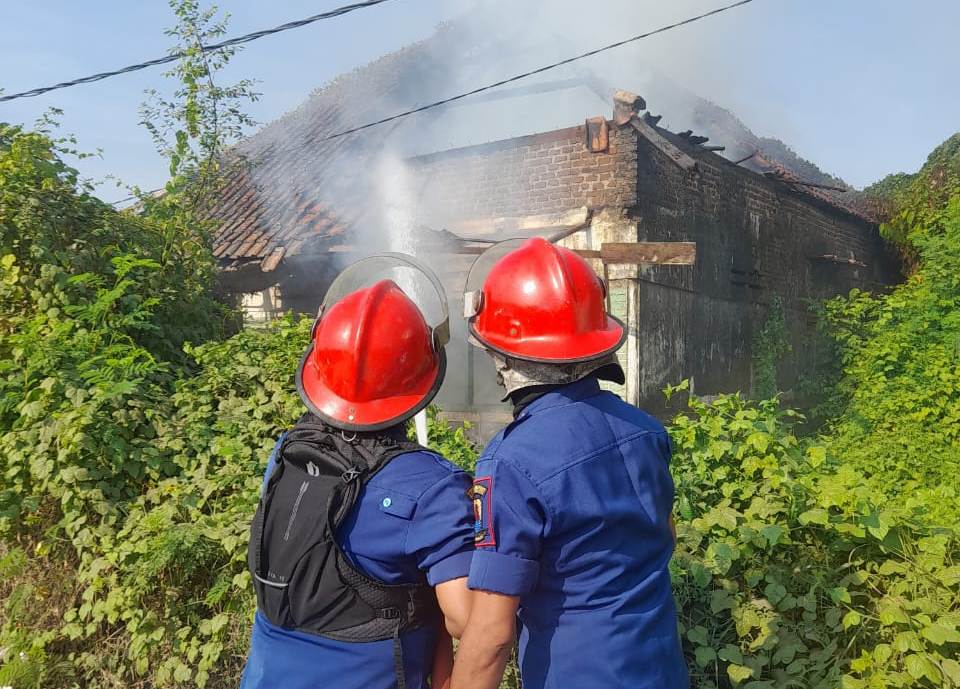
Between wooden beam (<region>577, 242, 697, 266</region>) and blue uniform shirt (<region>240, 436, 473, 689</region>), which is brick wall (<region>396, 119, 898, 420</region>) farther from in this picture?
blue uniform shirt (<region>240, 436, 473, 689</region>)

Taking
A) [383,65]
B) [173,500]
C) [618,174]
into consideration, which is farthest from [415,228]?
[383,65]

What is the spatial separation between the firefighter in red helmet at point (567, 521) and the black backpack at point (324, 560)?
0.79 feet

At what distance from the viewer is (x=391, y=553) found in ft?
5.71

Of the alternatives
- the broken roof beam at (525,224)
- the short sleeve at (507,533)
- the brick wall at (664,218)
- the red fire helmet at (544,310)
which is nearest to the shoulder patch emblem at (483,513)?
the short sleeve at (507,533)

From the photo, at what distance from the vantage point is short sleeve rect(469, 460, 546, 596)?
160cm

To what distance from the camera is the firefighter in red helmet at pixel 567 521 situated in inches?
64.1

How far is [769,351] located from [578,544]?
11.2 metres

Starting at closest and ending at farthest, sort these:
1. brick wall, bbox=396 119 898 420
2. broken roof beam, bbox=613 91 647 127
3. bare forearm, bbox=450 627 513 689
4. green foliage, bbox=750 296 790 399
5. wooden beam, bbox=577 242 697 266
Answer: bare forearm, bbox=450 627 513 689 → wooden beam, bbox=577 242 697 266 → broken roof beam, bbox=613 91 647 127 → brick wall, bbox=396 119 898 420 → green foliage, bbox=750 296 790 399

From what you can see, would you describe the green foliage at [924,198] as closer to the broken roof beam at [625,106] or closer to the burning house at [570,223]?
the burning house at [570,223]

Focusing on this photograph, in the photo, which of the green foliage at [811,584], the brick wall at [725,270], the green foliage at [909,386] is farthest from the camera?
the brick wall at [725,270]

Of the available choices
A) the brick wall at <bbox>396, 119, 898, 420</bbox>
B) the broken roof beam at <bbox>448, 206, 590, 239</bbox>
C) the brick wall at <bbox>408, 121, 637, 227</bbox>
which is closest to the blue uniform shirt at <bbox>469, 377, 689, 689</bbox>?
the brick wall at <bbox>396, 119, 898, 420</bbox>

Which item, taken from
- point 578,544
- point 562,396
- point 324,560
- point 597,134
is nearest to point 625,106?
point 597,134

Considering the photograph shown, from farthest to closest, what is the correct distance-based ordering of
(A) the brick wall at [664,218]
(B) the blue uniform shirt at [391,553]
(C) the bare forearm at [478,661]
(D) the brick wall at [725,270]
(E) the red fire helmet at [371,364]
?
1. (D) the brick wall at [725,270]
2. (A) the brick wall at [664,218]
3. (E) the red fire helmet at [371,364]
4. (B) the blue uniform shirt at [391,553]
5. (C) the bare forearm at [478,661]

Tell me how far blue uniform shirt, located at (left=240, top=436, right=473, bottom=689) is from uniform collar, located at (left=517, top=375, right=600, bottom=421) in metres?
0.25
